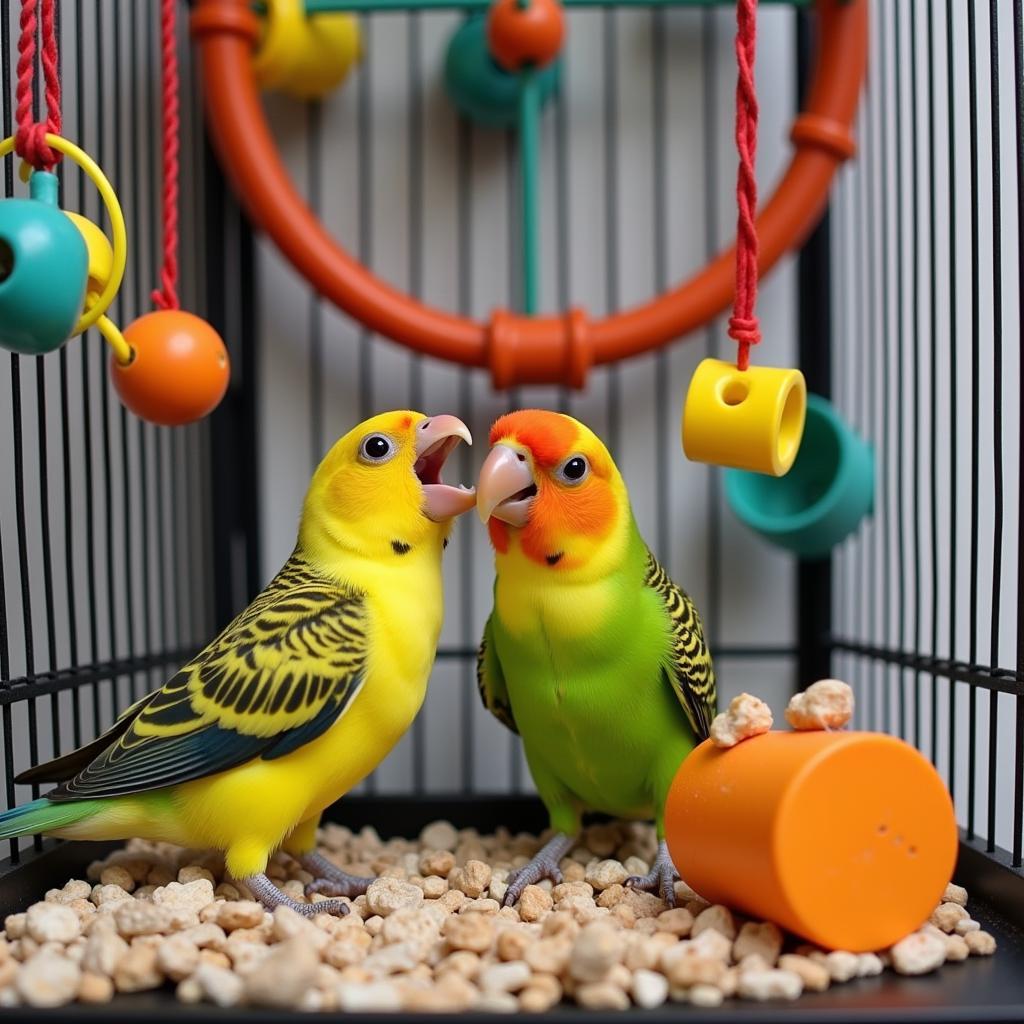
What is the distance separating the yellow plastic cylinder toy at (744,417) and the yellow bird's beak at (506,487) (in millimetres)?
156

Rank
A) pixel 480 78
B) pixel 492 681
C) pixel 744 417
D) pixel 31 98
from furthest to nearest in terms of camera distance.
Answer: pixel 480 78 → pixel 492 681 → pixel 744 417 → pixel 31 98

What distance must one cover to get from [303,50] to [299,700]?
3.08ft

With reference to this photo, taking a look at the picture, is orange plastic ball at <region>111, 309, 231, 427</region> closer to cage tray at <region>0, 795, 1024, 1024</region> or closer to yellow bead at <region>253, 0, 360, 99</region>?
cage tray at <region>0, 795, 1024, 1024</region>

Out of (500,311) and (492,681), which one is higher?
(500,311)

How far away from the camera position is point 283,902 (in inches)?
37.4

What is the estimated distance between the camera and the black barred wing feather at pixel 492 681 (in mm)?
1173

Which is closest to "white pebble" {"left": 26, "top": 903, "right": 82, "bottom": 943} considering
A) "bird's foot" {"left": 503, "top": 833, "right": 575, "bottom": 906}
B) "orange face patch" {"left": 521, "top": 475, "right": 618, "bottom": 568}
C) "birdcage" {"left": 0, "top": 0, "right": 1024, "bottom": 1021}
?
"bird's foot" {"left": 503, "top": 833, "right": 575, "bottom": 906}

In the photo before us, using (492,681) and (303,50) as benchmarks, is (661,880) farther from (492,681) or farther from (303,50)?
(303,50)

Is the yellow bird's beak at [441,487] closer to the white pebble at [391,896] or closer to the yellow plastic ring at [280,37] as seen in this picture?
the white pebble at [391,896]

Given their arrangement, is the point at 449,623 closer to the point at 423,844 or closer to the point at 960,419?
the point at 423,844

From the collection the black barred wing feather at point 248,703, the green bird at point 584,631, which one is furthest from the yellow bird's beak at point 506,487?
the black barred wing feather at point 248,703

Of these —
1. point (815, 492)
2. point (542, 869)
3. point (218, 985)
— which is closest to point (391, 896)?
point (542, 869)

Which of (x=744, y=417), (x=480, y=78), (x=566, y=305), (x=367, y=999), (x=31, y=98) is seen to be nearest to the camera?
(x=367, y=999)

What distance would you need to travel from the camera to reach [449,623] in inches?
65.4
